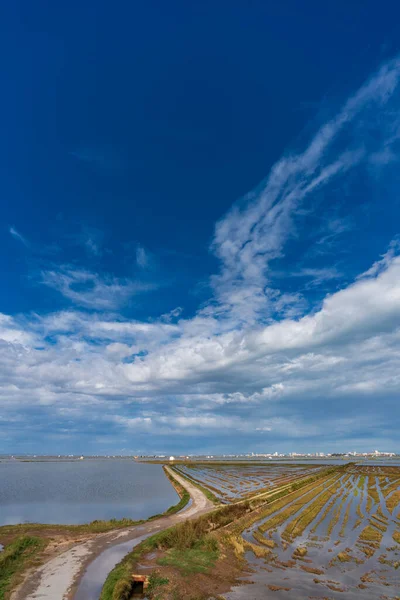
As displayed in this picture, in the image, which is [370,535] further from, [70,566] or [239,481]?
[239,481]

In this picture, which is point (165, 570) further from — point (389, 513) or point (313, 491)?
point (313, 491)

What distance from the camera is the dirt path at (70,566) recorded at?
20656 mm

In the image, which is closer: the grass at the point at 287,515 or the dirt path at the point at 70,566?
the dirt path at the point at 70,566

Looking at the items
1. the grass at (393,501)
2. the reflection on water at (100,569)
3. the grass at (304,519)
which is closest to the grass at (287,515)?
the grass at (304,519)

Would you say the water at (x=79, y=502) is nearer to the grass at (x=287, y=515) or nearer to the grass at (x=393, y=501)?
the grass at (x=287, y=515)

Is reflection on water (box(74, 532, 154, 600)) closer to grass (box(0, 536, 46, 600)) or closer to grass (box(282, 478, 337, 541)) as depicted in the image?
grass (box(0, 536, 46, 600))

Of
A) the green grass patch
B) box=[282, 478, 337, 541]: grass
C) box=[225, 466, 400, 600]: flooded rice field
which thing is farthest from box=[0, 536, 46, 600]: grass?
box=[282, 478, 337, 541]: grass

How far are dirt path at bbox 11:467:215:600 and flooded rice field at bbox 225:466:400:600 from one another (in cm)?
856

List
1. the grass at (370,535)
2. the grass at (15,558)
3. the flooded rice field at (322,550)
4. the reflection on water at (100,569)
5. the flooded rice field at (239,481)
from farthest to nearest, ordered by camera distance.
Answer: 1. the flooded rice field at (239,481)
2. the grass at (370,535)
3. the grass at (15,558)
4. the flooded rice field at (322,550)
5. the reflection on water at (100,569)

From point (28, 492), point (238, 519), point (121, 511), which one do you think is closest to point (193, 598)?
point (238, 519)

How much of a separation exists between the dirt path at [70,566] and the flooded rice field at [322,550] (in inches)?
337

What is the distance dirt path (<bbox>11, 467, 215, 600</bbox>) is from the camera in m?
20.7

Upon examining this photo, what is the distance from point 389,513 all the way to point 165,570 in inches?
1399

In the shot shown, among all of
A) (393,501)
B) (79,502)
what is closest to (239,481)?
(393,501)
